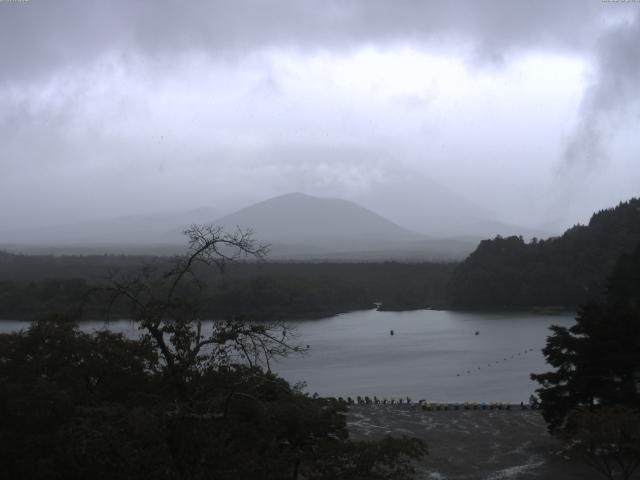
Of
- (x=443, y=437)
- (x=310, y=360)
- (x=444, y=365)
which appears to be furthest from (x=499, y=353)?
(x=443, y=437)

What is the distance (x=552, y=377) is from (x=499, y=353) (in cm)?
1074

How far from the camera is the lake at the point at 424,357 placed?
14.4 metres

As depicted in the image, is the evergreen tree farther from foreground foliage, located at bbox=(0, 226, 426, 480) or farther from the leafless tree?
the leafless tree

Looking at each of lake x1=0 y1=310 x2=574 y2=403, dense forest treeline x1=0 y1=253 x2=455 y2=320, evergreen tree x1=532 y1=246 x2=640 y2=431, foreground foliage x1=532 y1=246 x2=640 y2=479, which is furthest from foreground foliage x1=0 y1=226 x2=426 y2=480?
dense forest treeline x1=0 y1=253 x2=455 y2=320

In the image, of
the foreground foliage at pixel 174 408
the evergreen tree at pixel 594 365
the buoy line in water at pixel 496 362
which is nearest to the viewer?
the foreground foliage at pixel 174 408

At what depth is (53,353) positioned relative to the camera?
4.82m

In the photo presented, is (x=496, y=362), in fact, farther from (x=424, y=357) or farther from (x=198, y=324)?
(x=198, y=324)

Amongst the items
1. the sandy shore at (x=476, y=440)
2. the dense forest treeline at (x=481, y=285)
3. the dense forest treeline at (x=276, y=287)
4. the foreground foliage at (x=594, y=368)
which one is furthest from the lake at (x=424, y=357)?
the foreground foliage at (x=594, y=368)

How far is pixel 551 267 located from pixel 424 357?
46.9ft

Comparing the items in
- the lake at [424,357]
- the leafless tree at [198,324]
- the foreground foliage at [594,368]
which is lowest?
the lake at [424,357]

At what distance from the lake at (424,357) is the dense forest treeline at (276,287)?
1.63m

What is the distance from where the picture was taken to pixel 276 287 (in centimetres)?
2895

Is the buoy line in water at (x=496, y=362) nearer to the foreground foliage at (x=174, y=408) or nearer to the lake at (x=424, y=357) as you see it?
the lake at (x=424, y=357)

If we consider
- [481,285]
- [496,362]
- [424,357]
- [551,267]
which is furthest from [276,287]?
[496,362]
